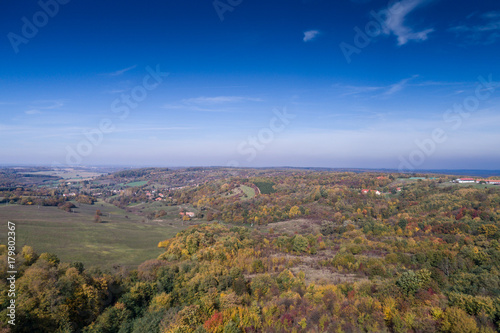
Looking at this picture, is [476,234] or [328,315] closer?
[328,315]

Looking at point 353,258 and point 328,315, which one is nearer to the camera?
point 328,315

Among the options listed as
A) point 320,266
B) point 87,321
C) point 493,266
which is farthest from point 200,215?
point 493,266

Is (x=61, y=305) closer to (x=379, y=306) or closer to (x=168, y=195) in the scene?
(x=379, y=306)

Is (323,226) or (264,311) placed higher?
(264,311)

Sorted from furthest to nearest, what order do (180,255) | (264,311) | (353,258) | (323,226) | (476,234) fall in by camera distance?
1. (323,226)
2. (476,234)
3. (180,255)
4. (353,258)
5. (264,311)

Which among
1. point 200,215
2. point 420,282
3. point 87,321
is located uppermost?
point 420,282

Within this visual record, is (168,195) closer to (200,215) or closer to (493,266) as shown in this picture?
(200,215)

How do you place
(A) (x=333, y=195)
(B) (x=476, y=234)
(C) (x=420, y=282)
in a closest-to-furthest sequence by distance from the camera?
(C) (x=420, y=282), (B) (x=476, y=234), (A) (x=333, y=195)

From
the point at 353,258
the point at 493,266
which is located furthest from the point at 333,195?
the point at 493,266

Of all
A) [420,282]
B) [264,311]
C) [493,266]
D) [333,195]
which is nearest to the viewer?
[264,311]
